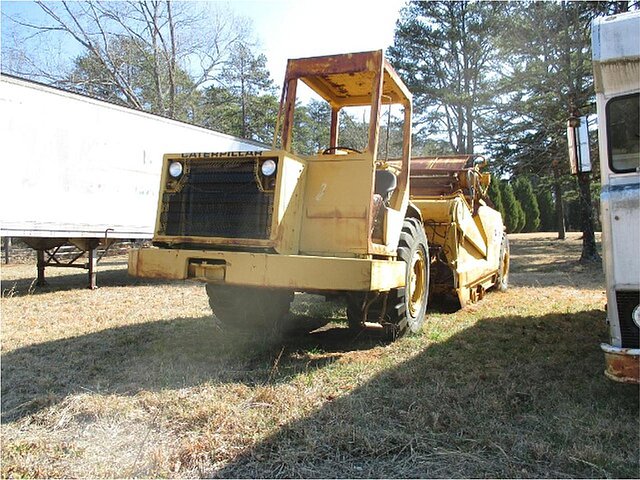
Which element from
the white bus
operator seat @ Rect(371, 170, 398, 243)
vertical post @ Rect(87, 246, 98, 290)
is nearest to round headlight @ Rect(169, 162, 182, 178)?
operator seat @ Rect(371, 170, 398, 243)

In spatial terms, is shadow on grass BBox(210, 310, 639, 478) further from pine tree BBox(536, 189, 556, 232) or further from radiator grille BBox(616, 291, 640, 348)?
pine tree BBox(536, 189, 556, 232)

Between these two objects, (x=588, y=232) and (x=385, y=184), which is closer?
(x=385, y=184)

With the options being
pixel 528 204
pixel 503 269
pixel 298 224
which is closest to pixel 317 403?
pixel 298 224

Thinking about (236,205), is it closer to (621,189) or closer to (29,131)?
(621,189)

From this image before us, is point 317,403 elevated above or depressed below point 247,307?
below

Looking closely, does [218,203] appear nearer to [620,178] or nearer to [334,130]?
[334,130]

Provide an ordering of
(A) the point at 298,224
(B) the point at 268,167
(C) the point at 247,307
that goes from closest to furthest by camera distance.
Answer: (B) the point at 268,167, (A) the point at 298,224, (C) the point at 247,307

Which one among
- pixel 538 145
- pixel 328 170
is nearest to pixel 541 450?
pixel 328 170

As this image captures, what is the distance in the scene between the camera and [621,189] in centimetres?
322

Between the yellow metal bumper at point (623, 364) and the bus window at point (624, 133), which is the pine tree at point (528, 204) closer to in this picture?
the bus window at point (624, 133)

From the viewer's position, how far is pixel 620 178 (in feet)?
10.8

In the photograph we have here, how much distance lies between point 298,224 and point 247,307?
155 centimetres

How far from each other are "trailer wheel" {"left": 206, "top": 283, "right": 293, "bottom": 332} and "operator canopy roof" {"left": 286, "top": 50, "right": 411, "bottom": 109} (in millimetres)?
2247

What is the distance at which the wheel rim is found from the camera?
5.45 meters
